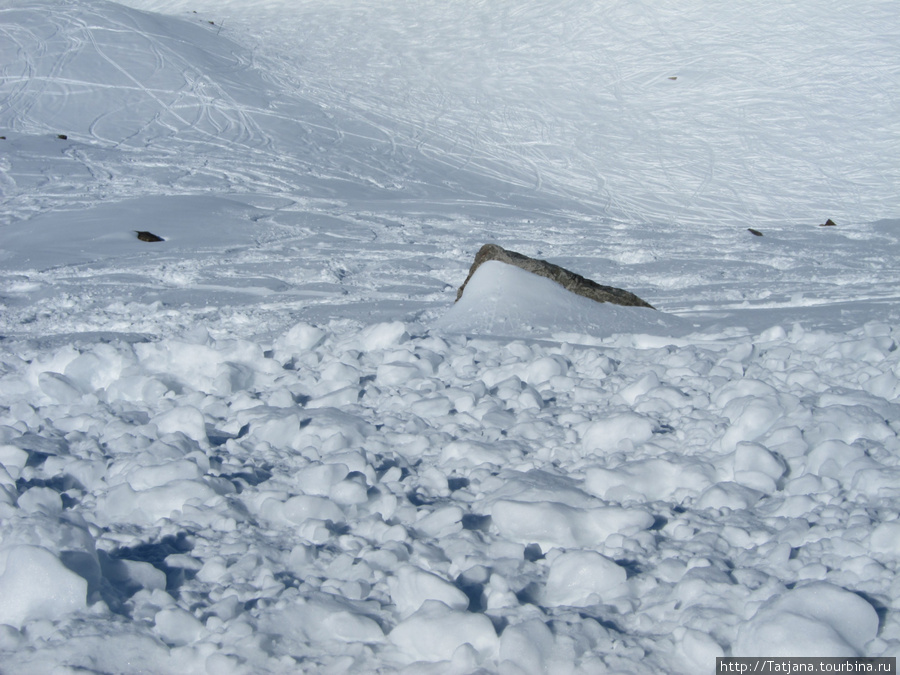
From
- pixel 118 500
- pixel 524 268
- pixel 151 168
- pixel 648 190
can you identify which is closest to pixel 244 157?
pixel 151 168

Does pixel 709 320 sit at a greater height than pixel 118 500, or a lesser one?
greater

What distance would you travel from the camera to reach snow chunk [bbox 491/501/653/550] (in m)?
2.30

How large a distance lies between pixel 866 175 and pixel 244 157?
10.3 metres

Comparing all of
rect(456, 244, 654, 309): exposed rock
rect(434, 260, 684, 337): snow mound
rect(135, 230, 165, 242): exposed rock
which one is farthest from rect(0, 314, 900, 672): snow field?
rect(135, 230, 165, 242): exposed rock

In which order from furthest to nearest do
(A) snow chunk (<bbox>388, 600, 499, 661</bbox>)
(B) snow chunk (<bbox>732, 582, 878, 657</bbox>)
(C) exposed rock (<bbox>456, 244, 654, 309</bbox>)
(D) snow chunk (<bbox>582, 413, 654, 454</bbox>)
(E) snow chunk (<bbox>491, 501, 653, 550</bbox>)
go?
(C) exposed rock (<bbox>456, 244, 654, 309</bbox>)
(D) snow chunk (<bbox>582, 413, 654, 454</bbox>)
(E) snow chunk (<bbox>491, 501, 653, 550</bbox>)
(A) snow chunk (<bbox>388, 600, 499, 661</bbox>)
(B) snow chunk (<bbox>732, 582, 878, 657</bbox>)

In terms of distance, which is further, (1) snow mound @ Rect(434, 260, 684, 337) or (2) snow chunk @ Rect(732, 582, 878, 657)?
(1) snow mound @ Rect(434, 260, 684, 337)

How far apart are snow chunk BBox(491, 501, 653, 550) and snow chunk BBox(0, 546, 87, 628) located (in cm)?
118

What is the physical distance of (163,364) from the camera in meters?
3.81

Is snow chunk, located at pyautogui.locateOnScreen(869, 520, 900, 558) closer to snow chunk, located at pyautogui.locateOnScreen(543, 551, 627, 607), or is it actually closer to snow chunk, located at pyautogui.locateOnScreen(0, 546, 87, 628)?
snow chunk, located at pyautogui.locateOnScreen(543, 551, 627, 607)

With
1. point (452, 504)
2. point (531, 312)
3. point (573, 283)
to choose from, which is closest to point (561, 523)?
point (452, 504)

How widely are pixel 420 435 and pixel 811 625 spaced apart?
1.61m

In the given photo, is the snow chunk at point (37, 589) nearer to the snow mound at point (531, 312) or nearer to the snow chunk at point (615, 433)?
the snow chunk at point (615, 433)

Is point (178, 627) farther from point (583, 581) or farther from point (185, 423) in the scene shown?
point (185, 423)

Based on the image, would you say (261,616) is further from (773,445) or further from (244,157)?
(244,157)
